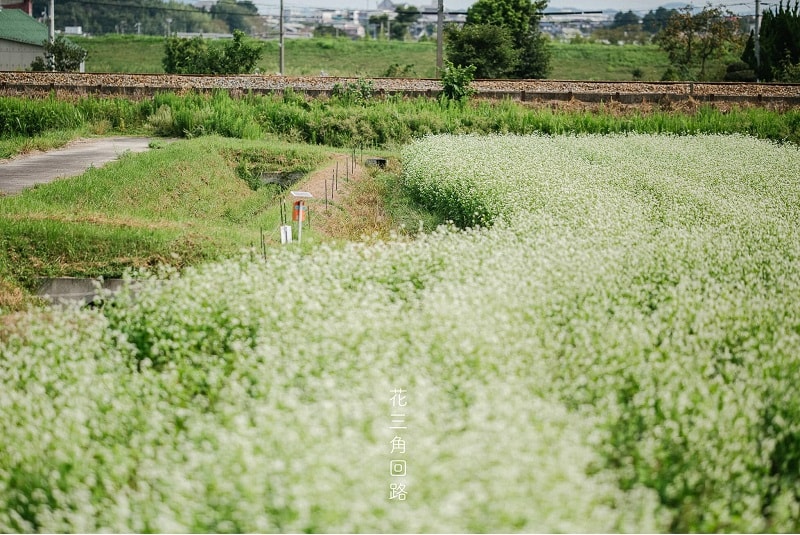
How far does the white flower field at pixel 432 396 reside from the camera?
15.1 feet

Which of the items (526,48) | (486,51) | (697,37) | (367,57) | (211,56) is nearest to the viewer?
(211,56)

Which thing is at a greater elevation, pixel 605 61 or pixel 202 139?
pixel 605 61

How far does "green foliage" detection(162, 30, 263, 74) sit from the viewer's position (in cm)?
3803

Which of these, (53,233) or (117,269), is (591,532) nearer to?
(117,269)

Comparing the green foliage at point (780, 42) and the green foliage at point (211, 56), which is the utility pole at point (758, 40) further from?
the green foliage at point (211, 56)

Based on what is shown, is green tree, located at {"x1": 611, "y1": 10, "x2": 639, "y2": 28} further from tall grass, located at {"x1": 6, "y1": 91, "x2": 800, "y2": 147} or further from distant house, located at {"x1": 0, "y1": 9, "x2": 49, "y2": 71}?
tall grass, located at {"x1": 6, "y1": 91, "x2": 800, "y2": 147}

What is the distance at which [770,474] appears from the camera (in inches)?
240

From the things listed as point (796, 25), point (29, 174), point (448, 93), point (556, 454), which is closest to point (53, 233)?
point (29, 174)

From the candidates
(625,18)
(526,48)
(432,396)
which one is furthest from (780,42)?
(625,18)

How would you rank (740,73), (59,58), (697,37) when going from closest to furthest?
(59,58) → (740,73) → (697,37)

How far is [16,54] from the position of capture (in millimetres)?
49312

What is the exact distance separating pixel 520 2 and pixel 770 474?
153 feet

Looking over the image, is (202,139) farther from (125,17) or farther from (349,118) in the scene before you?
(125,17)

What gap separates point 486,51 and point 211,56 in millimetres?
11397
